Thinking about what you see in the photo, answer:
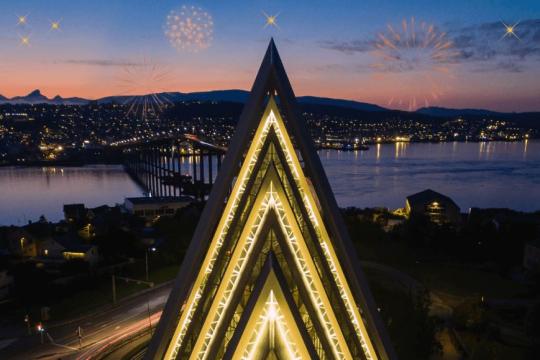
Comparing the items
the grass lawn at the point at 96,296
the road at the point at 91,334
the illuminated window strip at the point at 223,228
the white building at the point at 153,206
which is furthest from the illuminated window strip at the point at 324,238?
the white building at the point at 153,206

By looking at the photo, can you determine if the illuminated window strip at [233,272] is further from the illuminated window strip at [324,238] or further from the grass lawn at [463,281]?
the grass lawn at [463,281]

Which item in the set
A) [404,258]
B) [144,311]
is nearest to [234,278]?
[144,311]

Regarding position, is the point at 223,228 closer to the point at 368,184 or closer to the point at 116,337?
the point at 116,337

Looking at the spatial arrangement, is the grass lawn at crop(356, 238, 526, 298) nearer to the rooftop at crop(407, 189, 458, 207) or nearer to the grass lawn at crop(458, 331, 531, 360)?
the grass lawn at crop(458, 331, 531, 360)

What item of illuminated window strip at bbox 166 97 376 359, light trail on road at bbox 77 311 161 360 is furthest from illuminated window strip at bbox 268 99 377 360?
light trail on road at bbox 77 311 161 360

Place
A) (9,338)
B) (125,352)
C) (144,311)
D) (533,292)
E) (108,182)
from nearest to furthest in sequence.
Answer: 1. (125,352)
2. (9,338)
3. (144,311)
4. (533,292)
5. (108,182)

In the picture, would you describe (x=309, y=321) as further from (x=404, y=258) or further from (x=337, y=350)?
(x=404, y=258)

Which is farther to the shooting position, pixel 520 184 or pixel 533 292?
pixel 520 184

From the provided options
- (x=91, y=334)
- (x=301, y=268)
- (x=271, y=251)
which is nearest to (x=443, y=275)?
(x=301, y=268)
